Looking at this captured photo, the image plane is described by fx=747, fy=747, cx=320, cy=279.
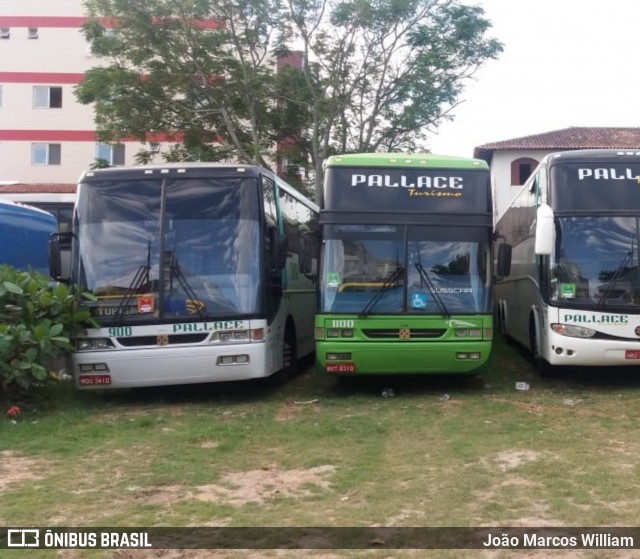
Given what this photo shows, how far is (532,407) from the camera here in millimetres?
9312

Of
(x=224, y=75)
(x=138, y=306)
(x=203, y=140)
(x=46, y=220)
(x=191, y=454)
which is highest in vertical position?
(x=224, y=75)

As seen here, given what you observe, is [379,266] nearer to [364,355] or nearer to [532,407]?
[364,355]

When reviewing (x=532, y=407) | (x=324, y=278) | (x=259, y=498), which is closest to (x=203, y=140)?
(x=324, y=278)

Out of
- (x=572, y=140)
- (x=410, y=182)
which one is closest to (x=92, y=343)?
(x=410, y=182)

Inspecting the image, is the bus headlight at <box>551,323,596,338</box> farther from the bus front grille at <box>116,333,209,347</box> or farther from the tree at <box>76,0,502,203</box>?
the tree at <box>76,0,502,203</box>

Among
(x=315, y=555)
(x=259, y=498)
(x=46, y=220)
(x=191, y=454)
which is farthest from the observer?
(x=46, y=220)

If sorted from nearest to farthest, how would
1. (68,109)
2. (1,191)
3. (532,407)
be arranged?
(532,407) → (1,191) → (68,109)

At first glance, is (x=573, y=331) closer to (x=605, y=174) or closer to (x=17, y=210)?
(x=605, y=174)

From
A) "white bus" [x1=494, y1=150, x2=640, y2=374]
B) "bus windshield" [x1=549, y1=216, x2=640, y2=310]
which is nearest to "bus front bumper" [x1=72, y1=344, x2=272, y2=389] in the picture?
"white bus" [x1=494, y1=150, x2=640, y2=374]

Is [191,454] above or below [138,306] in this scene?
below

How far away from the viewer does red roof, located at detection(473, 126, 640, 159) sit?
41.1 m

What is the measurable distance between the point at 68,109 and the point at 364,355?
33.5 metres

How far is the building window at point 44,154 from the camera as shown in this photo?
128 feet

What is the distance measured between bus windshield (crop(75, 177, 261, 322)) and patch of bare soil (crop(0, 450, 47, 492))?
253 centimetres
